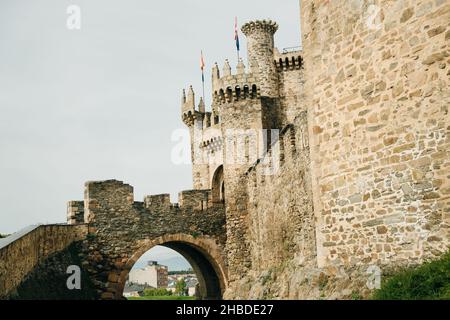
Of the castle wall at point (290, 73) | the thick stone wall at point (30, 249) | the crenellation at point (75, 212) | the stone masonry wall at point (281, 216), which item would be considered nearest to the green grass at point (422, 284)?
the stone masonry wall at point (281, 216)

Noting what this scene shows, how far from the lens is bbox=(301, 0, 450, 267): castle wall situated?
6.63 meters

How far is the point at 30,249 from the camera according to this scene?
16.7m

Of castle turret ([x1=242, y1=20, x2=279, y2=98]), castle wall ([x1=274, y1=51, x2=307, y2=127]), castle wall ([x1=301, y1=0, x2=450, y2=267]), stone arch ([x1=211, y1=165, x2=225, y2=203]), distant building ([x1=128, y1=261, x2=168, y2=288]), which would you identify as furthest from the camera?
distant building ([x1=128, y1=261, x2=168, y2=288])

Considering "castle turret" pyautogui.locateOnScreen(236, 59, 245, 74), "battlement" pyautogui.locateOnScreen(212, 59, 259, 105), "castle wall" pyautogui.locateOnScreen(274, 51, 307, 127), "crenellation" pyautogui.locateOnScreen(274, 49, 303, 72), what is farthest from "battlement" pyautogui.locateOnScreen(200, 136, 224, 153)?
"crenellation" pyautogui.locateOnScreen(274, 49, 303, 72)

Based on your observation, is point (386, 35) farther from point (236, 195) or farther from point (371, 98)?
point (236, 195)

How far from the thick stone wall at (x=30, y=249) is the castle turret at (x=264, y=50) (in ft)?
46.3

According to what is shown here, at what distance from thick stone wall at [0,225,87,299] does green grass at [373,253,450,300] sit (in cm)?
822

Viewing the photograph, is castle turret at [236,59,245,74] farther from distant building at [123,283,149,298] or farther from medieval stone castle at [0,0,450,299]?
distant building at [123,283,149,298]

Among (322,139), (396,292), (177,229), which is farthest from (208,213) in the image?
(396,292)

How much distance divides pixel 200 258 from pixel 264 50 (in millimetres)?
11795

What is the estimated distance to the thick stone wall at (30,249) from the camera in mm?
12786

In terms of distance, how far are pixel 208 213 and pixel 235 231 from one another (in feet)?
5.15

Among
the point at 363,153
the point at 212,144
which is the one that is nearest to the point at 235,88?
the point at 212,144
